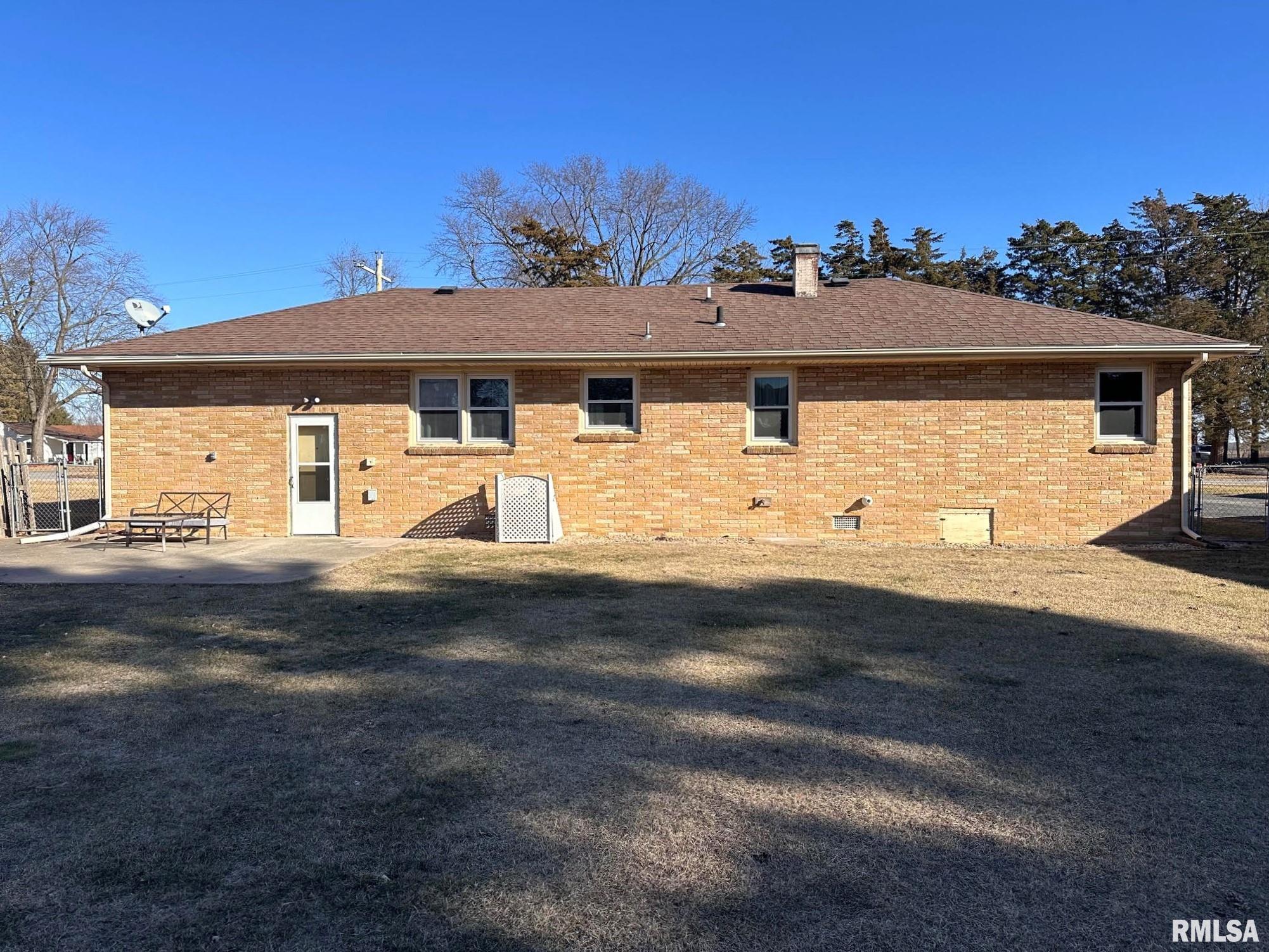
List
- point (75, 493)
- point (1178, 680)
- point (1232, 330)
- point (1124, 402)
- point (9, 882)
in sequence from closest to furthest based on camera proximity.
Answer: point (9, 882) → point (1178, 680) → point (1124, 402) → point (75, 493) → point (1232, 330)

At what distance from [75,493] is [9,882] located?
26.3 meters

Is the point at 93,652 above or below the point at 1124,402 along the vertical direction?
below

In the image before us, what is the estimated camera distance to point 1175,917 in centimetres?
266

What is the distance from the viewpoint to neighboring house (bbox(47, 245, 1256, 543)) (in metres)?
12.4

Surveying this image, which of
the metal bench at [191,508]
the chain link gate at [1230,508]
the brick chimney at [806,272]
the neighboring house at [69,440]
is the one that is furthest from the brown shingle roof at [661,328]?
the neighboring house at [69,440]

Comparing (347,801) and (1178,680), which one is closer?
(347,801)

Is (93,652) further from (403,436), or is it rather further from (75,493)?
(75,493)

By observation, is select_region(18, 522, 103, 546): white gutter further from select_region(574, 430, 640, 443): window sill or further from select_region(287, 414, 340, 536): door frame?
select_region(574, 430, 640, 443): window sill

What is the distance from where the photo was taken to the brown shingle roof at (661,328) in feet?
40.4

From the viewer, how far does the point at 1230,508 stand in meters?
19.3

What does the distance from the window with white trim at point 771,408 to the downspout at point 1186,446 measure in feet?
18.5

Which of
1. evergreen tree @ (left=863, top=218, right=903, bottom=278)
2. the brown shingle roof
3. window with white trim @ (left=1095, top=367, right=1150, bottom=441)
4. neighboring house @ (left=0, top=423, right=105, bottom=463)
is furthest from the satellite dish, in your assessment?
neighboring house @ (left=0, top=423, right=105, bottom=463)

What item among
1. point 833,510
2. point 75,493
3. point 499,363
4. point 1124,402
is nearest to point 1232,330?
point 1124,402

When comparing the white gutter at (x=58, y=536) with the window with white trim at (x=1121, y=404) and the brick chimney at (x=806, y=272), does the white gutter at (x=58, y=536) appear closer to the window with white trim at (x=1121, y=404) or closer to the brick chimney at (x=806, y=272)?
the brick chimney at (x=806, y=272)
